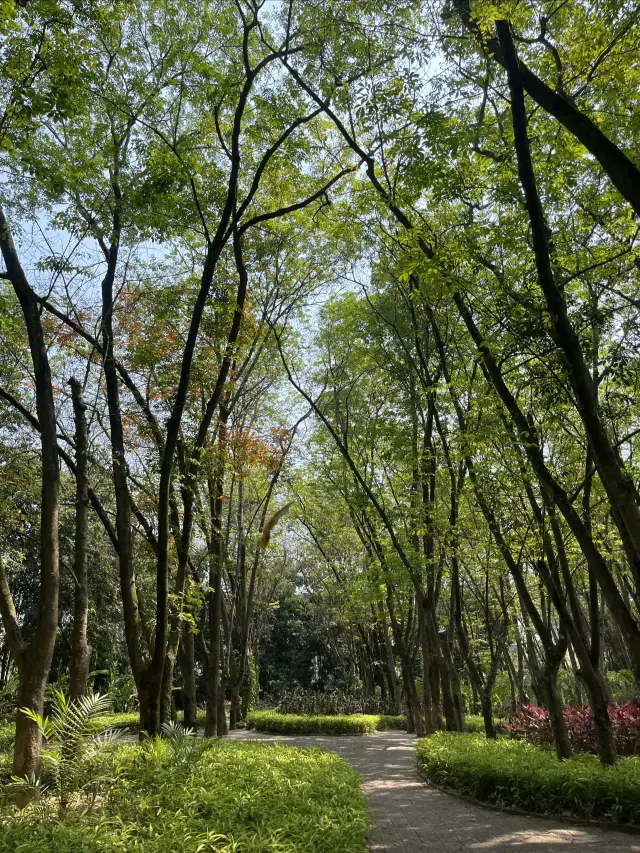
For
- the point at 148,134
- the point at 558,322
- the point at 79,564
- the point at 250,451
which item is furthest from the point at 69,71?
the point at 250,451

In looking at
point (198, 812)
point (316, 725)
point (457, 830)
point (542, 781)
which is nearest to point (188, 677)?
point (316, 725)

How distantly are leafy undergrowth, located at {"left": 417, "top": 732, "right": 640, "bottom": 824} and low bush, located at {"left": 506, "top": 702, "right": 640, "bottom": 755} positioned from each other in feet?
7.27

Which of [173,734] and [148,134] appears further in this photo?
[148,134]

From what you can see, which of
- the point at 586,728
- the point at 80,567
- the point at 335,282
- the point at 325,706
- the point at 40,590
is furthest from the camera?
the point at 325,706

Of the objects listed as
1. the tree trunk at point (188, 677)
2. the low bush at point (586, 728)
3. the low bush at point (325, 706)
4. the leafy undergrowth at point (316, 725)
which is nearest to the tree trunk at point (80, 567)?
the tree trunk at point (188, 677)

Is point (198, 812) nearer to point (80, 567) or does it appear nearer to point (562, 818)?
point (80, 567)

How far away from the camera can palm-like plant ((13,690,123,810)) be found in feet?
16.1

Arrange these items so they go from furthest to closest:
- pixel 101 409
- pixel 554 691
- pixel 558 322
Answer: pixel 101 409 → pixel 554 691 → pixel 558 322

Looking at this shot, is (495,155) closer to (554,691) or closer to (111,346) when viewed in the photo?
(111,346)

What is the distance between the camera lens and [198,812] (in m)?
4.45

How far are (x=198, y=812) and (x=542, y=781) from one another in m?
3.83

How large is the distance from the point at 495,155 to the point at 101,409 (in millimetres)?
6620

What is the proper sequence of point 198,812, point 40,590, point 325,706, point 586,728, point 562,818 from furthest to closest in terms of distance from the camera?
1. point 325,706
2. point 586,728
3. point 562,818
4. point 40,590
5. point 198,812

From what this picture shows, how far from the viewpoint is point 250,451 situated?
10109 millimetres
